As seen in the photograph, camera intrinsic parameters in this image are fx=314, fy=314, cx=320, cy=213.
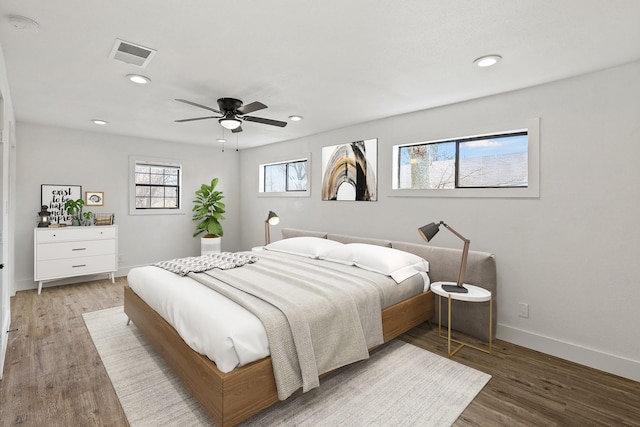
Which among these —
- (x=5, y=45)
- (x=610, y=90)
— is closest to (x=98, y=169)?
(x=5, y=45)

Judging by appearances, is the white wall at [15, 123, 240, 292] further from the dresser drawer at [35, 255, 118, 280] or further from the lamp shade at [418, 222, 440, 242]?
the lamp shade at [418, 222, 440, 242]

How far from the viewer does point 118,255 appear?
5.30 meters

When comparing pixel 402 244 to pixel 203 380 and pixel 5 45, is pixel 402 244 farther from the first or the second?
pixel 5 45

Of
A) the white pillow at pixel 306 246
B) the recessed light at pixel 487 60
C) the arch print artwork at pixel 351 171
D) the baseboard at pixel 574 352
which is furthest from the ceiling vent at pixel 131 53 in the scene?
the baseboard at pixel 574 352

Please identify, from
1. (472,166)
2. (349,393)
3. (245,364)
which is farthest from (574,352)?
(245,364)

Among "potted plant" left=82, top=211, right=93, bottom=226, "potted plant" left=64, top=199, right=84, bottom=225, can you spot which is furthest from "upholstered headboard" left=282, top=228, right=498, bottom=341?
"potted plant" left=64, top=199, right=84, bottom=225

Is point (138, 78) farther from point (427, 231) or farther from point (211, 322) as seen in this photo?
point (427, 231)

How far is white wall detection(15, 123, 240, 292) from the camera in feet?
14.8

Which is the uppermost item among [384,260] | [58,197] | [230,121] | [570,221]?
[230,121]

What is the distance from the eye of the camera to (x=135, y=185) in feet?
18.0

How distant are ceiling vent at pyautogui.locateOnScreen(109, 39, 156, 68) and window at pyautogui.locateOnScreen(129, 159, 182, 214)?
347 centimetres

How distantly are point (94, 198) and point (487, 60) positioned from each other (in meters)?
5.64

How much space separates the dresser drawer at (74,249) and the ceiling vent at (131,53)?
11.2 ft

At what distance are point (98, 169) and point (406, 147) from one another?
4802 millimetres
